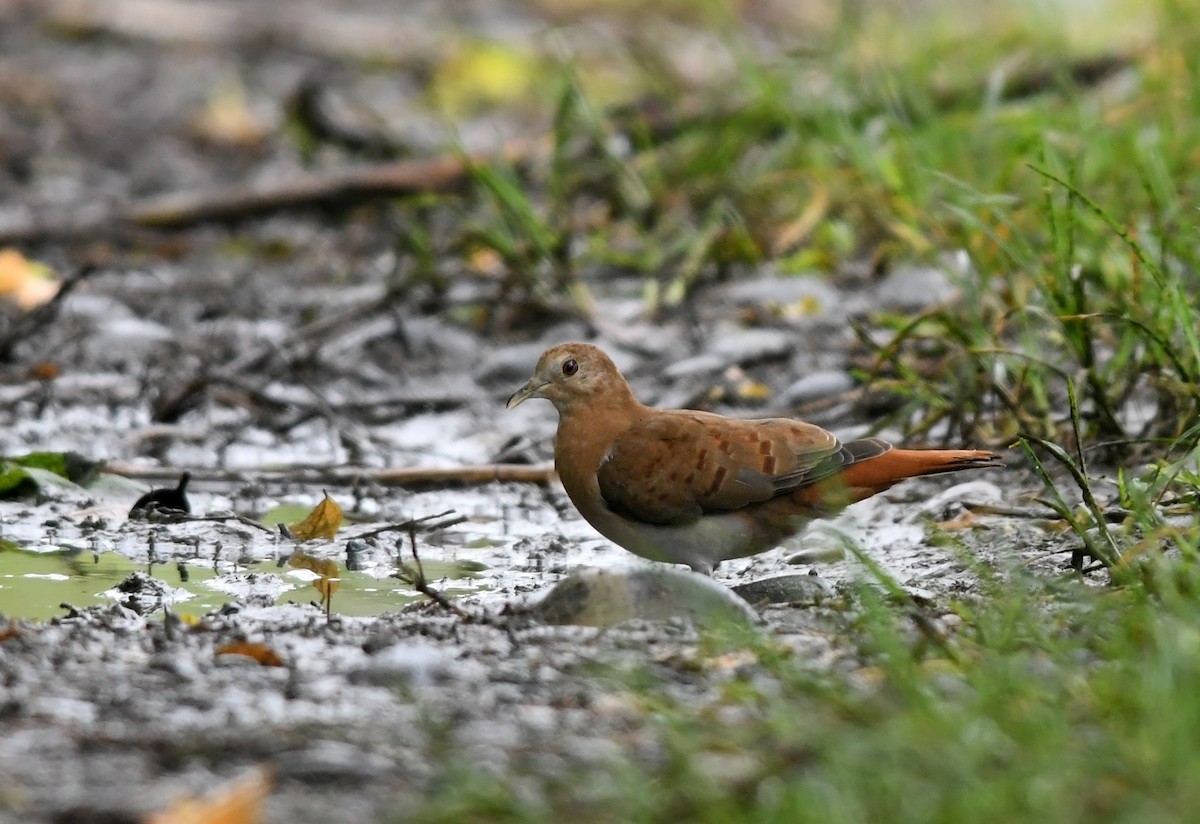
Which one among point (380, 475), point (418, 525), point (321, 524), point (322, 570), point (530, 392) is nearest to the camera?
point (322, 570)

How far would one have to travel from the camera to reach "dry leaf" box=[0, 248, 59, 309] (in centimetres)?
775

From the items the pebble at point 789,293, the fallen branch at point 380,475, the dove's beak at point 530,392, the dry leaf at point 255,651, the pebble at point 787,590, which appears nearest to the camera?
the dry leaf at point 255,651

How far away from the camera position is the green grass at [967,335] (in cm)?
A: 247

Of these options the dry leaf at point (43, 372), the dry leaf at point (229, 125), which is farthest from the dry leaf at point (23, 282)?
the dry leaf at point (229, 125)

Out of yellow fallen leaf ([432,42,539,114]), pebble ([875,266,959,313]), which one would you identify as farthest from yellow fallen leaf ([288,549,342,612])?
yellow fallen leaf ([432,42,539,114])

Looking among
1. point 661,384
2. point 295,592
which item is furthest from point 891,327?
point 295,592

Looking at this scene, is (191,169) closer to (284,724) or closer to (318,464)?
(318,464)

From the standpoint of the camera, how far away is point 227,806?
242 centimetres

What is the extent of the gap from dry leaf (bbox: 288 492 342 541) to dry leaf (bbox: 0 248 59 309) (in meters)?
3.23

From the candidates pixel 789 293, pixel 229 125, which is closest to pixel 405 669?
pixel 789 293

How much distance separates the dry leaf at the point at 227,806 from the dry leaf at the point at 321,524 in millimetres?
2253

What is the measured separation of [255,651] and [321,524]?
153 cm

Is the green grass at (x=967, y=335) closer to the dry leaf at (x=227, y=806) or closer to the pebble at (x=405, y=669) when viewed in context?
the dry leaf at (x=227, y=806)

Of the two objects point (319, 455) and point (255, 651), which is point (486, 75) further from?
point (255, 651)
